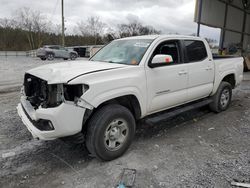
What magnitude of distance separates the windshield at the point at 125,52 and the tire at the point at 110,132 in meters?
0.90

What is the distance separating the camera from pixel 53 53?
22.8 metres

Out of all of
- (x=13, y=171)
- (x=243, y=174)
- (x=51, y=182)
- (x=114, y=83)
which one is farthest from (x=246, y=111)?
(x=13, y=171)

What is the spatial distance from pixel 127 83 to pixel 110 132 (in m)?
0.74

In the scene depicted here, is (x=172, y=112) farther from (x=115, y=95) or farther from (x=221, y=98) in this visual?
(x=221, y=98)

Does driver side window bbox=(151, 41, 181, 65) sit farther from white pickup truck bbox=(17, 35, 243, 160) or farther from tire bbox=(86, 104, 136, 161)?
tire bbox=(86, 104, 136, 161)

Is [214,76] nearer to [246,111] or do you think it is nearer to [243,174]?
[246,111]

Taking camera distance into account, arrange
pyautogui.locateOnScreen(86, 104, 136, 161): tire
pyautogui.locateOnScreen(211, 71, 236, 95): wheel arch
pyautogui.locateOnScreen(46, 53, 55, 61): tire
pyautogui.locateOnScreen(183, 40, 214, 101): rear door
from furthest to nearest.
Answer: pyautogui.locateOnScreen(46, 53, 55, 61): tire < pyautogui.locateOnScreen(211, 71, 236, 95): wheel arch < pyautogui.locateOnScreen(183, 40, 214, 101): rear door < pyautogui.locateOnScreen(86, 104, 136, 161): tire

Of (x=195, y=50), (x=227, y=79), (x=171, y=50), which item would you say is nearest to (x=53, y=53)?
(x=227, y=79)

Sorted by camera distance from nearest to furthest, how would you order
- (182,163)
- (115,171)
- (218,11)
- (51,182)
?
(51,182)
(115,171)
(182,163)
(218,11)

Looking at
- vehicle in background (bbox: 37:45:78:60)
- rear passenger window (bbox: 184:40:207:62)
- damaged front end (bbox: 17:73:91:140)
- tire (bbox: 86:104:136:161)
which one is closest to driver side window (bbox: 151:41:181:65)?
rear passenger window (bbox: 184:40:207:62)

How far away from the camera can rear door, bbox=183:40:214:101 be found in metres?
4.24

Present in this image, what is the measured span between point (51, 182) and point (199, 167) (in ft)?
6.52

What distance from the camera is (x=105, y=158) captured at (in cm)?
309

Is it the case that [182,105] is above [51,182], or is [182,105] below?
above
